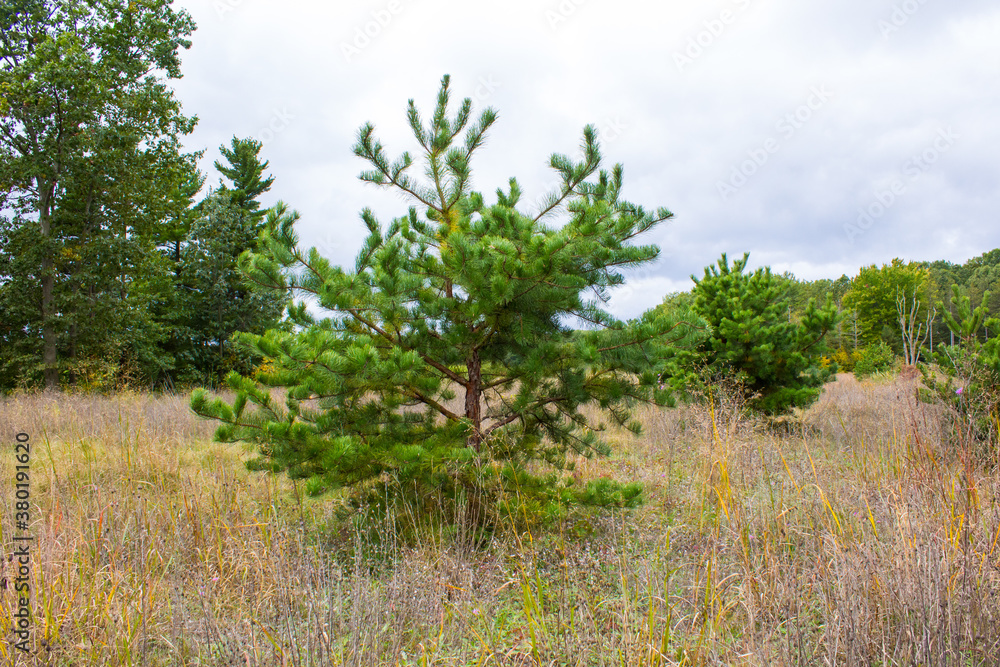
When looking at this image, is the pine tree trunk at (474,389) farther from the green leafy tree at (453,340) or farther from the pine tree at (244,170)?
the pine tree at (244,170)

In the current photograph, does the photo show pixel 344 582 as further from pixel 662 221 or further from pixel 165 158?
pixel 165 158

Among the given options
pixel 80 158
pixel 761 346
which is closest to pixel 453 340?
pixel 761 346

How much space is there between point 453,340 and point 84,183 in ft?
47.2

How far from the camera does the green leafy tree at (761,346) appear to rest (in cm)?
709

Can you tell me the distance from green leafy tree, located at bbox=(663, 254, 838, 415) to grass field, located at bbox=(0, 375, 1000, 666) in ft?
11.0

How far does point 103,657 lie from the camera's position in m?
2.04

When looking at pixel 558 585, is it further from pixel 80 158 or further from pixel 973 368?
pixel 80 158

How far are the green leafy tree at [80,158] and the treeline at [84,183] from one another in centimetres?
3

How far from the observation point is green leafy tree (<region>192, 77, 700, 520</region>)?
285 cm

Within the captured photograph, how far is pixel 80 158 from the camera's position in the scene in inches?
487

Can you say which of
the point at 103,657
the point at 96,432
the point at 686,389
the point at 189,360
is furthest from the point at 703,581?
the point at 189,360

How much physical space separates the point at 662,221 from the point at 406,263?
5.46 feet

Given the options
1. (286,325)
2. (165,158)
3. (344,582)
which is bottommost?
(344,582)

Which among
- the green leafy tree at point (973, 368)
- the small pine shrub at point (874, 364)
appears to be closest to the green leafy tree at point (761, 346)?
the green leafy tree at point (973, 368)
